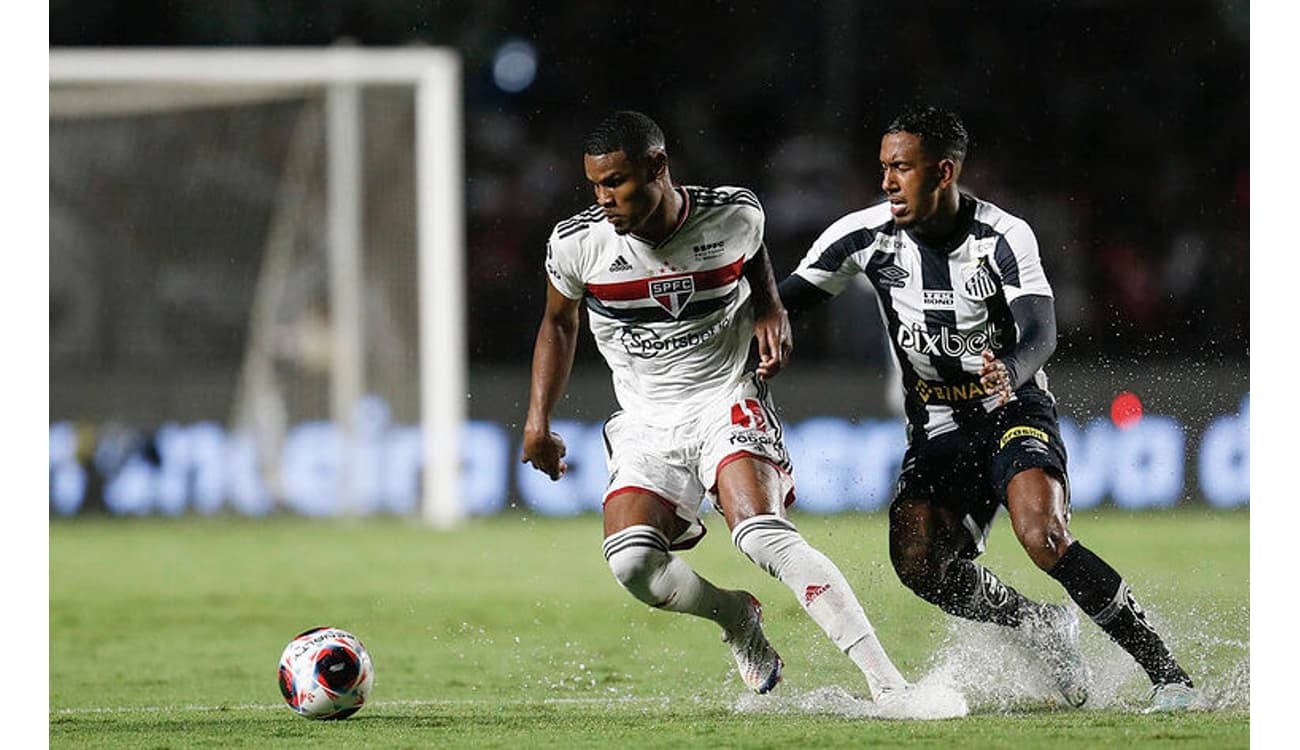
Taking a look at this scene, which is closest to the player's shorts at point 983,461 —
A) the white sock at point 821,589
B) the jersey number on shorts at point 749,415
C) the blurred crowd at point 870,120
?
the jersey number on shorts at point 749,415

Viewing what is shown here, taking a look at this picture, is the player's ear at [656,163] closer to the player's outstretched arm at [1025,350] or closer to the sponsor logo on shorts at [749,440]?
the sponsor logo on shorts at [749,440]

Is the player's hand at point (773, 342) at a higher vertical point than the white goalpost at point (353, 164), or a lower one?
lower

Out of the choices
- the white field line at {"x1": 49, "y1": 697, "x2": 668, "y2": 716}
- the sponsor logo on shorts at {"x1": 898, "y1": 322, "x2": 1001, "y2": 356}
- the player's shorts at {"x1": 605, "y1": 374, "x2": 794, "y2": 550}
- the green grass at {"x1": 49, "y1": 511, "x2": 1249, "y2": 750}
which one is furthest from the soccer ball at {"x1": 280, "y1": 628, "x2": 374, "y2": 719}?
the sponsor logo on shorts at {"x1": 898, "y1": 322, "x2": 1001, "y2": 356}

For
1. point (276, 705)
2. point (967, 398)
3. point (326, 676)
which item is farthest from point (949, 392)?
point (276, 705)

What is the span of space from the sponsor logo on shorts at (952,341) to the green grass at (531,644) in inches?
41.5

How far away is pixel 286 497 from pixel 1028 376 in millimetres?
9457

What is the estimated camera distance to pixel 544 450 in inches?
237

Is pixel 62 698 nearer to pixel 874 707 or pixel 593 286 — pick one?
pixel 593 286

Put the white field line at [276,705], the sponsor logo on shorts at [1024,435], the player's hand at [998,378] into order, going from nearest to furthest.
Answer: the player's hand at [998,378]
the sponsor logo on shorts at [1024,435]
the white field line at [276,705]

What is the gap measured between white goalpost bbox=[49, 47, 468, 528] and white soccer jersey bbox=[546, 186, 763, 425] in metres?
7.33

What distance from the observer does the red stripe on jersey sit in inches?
236

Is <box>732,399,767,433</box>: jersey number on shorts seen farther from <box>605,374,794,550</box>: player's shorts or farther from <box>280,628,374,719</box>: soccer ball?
<box>280,628,374,719</box>: soccer ball

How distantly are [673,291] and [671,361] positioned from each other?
28 centimetres

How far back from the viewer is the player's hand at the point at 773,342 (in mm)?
5797
